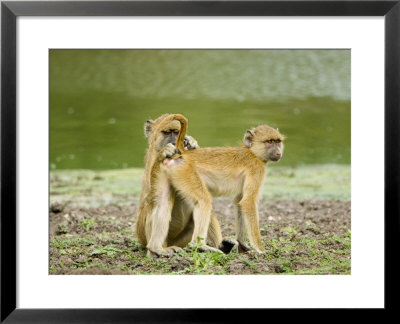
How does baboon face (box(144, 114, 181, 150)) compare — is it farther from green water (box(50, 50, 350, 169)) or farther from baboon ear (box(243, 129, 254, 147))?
baboon ear (box(243, 129, 254, 147))

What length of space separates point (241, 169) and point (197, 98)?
100 centimetres

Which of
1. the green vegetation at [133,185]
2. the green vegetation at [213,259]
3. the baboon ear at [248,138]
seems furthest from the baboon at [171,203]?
the green vegetation at [133,185]

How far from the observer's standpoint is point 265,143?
599cm

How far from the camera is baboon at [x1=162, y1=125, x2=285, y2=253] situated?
5.75m

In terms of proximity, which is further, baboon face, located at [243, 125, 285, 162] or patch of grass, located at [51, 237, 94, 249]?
baboon face, located at [243, 125, 285, 162]

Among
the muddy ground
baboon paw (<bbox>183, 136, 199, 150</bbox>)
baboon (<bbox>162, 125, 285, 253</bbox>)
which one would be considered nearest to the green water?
baboon paw (<bbox>183, 136, 199, 150</bbox>)

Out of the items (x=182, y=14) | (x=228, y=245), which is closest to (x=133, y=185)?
(x=228, y=245)

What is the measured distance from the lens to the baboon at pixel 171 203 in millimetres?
5699

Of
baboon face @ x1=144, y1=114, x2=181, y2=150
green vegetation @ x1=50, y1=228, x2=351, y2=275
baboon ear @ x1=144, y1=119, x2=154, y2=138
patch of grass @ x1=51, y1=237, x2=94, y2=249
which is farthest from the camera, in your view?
baboon ear @ x1=144, y1=119, x2=154, y2=138

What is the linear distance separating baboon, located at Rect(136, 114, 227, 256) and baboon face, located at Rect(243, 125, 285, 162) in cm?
63

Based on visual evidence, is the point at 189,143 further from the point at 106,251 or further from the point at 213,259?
the point at 106,251

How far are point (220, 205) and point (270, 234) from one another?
1.71 meters

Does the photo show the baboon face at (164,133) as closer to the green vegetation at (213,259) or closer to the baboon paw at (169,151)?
the baboon paw at (169,151)

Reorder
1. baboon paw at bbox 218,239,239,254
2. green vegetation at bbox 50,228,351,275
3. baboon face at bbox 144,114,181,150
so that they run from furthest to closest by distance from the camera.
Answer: baboon face at bbox 144,114,181,150, baboon paw at bbox 218,239,239,254, green vegetation at bbox 50,228,351,275
